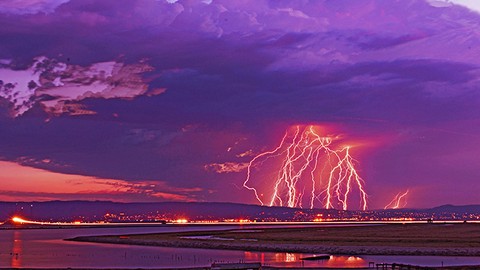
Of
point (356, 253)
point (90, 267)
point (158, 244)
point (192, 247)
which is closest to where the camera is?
point (90, 267)

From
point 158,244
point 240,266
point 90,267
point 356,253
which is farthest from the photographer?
point 158,244

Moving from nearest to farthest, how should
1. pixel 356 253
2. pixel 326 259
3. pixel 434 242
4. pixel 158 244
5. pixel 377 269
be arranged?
pixel 377 269 → pixel 326 259 → pixel 356 253 → pixel 434 242 → pixel 158 244

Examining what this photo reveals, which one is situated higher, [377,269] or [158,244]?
[158,244]

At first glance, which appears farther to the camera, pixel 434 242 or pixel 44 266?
pixel 434 242

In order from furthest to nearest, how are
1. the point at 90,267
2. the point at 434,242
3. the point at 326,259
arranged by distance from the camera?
the point at 434,242
the point at 326,259
the point at 90,267

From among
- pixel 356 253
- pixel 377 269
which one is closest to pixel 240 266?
pixel 377 269

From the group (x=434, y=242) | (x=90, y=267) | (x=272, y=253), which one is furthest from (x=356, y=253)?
(x=90, y=267)

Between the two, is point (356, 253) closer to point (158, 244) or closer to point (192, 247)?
point (192, 247)

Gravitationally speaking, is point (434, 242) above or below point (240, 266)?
above

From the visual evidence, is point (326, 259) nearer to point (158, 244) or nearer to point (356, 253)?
point (356, 253)
